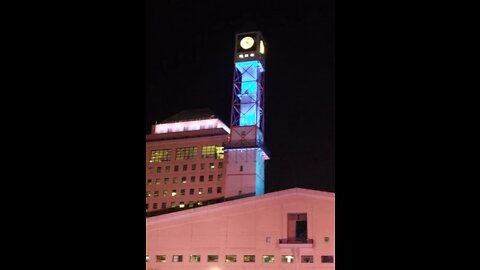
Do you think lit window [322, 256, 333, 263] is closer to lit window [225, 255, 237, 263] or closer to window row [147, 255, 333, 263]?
window row [147, 255, 333, 263]

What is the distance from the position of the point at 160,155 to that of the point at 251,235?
107 ft

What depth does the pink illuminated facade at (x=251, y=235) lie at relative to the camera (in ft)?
142

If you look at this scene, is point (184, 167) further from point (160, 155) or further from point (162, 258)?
point (162, 258)

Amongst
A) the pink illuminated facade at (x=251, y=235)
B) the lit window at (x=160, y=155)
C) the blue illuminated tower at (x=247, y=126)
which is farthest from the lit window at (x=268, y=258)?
the lit window at (x=160, y=155)

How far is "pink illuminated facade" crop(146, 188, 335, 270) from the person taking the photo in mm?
43219

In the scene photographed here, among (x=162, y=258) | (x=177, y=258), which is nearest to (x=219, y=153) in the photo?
(x=162, y=258)

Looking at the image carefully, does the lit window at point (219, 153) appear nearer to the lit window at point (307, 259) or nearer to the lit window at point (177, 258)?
the lit window at point (177, 258)

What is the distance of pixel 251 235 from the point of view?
44781 millimetres

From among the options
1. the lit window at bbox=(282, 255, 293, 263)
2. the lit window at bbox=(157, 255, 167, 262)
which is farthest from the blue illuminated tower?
the lit window at bbox=(282, 255, 293, 263)
